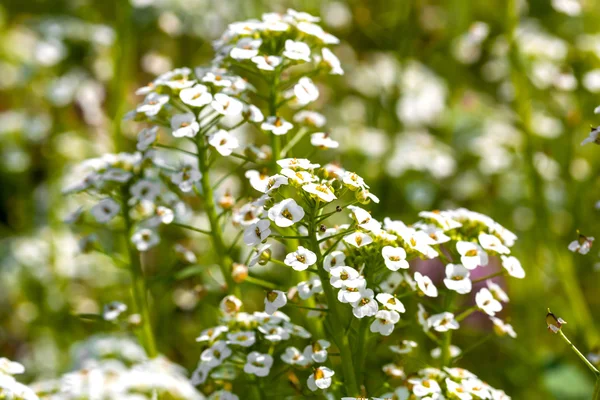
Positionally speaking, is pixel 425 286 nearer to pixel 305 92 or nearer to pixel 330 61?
pixel 305 92

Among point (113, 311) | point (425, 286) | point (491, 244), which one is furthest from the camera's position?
point (113, 311)

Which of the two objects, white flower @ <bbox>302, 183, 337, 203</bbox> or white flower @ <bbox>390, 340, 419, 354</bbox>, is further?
white flower @ <bbox>390, 340, 419, 354</bbox>

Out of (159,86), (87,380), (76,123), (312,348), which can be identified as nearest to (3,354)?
(76,123)

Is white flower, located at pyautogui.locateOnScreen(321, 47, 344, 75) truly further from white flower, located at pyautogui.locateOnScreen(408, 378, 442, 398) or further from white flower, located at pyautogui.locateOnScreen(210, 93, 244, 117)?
white flower, located at pyautogui.locateOnScreen(408, 378, 442, 398)

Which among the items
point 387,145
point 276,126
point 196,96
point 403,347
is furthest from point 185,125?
point 387,145

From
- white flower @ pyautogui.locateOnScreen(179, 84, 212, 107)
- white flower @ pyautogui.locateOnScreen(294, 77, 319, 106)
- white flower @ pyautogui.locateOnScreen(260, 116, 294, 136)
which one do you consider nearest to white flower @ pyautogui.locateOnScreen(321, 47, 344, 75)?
white flower @ pyautogui.locateOnScreen(294, 77, 319, 106)

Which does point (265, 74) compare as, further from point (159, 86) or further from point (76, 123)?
point (76, 123)
